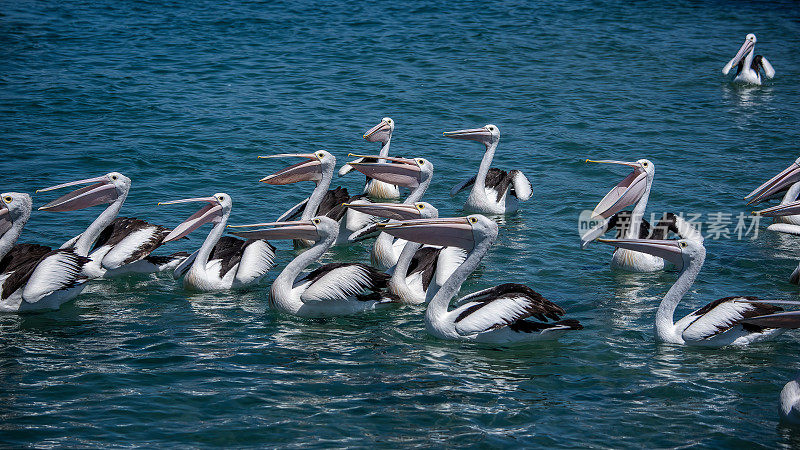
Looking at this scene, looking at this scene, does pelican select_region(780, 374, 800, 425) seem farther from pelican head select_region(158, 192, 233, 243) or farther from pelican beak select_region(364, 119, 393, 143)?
pelican beak select_region(364, 119, 393, 143)

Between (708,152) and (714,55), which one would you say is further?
(714,55)

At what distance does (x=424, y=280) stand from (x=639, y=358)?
181cm

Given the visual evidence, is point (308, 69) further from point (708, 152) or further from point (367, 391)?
point (367, 391)

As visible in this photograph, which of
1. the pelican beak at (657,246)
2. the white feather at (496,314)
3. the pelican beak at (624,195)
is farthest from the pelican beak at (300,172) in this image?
the pelican beak at (657,246)

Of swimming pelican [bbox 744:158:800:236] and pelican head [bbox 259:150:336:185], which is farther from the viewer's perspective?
pelican head [bbox 259:150:336:185]

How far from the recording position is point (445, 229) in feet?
20.9

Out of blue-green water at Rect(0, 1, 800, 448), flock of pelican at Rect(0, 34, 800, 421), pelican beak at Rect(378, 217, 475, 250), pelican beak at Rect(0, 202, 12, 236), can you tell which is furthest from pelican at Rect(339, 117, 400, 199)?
pelican beak at Rect(0, 202, 12, 236)

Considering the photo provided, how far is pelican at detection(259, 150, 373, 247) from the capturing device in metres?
8.32

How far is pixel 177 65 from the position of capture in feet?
48.6

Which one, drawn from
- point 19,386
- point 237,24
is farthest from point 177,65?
point 19,386

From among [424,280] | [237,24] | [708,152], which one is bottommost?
[424,280]

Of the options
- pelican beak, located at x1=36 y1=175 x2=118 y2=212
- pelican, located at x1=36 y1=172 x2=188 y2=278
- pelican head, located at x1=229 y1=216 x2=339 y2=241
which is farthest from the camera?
pelican beak, located at x1=36 y1=175 x2=118 y2=212

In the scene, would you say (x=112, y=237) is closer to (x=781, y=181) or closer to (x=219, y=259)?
(x=219, y=259)

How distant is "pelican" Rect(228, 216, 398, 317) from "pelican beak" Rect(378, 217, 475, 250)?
544 mm
